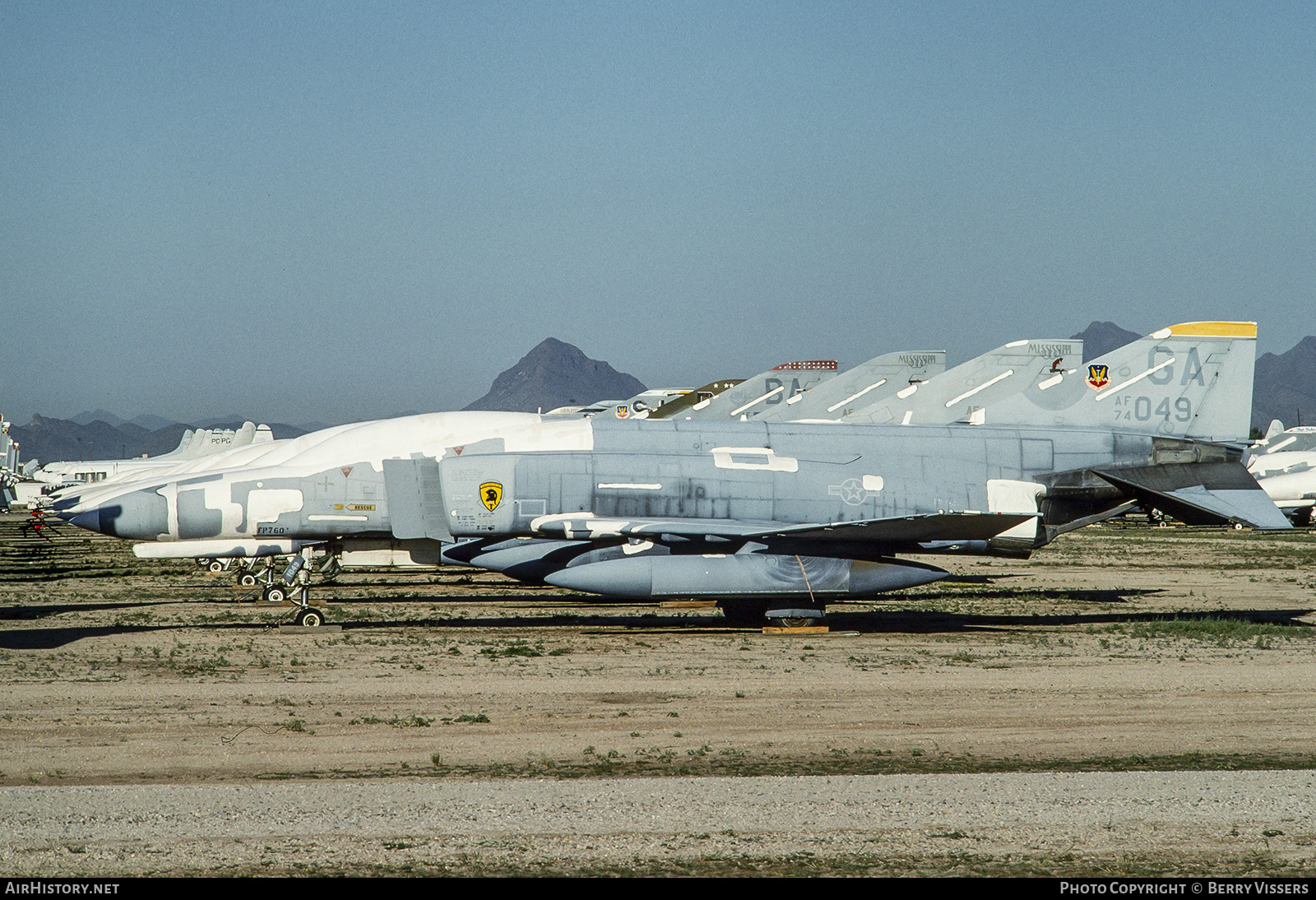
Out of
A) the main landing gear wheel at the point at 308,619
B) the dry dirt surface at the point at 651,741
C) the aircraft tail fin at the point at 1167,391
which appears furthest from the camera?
the aircraft tail fin at the point at 1167,391

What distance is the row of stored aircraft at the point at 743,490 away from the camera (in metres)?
16.5

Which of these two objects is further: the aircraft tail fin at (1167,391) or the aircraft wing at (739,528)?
the aircraft tail fin at (1167,391)

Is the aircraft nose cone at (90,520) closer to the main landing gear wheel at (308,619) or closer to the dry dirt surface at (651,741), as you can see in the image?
the dry dirt surface at (651,741)

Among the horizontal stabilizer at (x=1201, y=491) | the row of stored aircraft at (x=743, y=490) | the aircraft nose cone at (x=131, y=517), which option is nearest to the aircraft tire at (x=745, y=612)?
the row of stored aircraft at (x=743, y=490)

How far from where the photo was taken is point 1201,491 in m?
A: 18.1

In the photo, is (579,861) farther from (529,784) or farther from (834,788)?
(834,788)

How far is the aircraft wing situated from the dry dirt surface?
1.52m

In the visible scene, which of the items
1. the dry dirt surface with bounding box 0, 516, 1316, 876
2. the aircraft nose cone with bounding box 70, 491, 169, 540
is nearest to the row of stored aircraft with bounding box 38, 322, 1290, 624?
the aircraft nose cone with bounding box 70, 491, 169, 540

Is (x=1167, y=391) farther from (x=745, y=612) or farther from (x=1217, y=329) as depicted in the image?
(x=745, y=612)

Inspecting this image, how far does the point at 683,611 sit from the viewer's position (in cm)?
1953

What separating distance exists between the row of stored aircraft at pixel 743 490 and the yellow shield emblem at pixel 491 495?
0.04m

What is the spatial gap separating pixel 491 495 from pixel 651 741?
7.68 meters

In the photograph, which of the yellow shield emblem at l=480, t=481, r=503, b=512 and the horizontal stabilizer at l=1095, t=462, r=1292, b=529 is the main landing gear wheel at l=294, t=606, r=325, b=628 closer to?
the yellow shield emblem at l=480, t=481, r=503, b=512

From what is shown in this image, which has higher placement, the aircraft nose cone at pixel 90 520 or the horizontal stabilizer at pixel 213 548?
the aircraft nose cone at pixel 90 520
